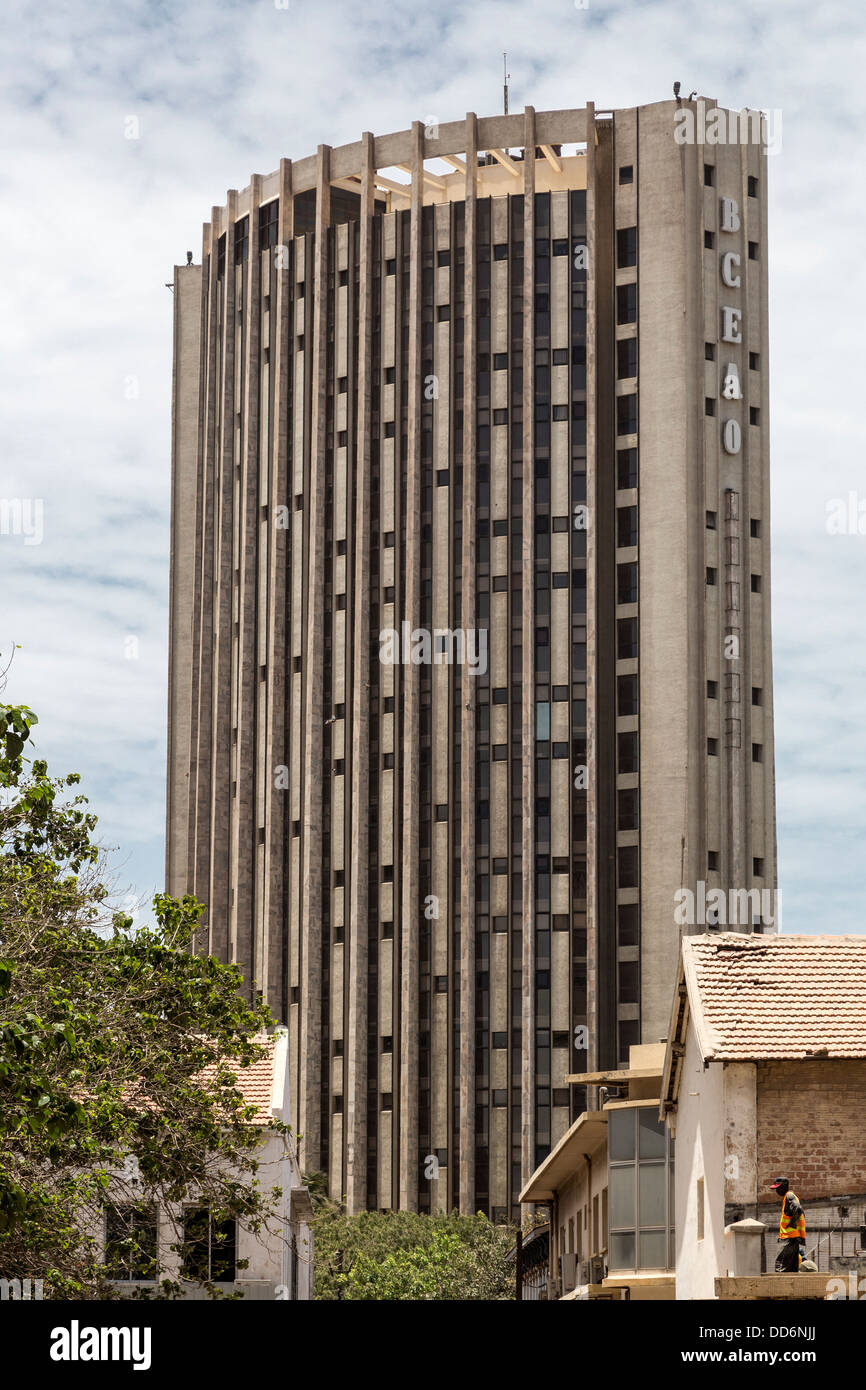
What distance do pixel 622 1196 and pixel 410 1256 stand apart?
27449 millimetres

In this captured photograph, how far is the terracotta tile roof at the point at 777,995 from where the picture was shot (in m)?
28.5

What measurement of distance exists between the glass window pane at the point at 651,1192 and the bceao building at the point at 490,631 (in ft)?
139

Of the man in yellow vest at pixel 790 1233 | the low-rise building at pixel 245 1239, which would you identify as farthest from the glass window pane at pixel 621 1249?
the man in yellow vest at pixel 790 1233

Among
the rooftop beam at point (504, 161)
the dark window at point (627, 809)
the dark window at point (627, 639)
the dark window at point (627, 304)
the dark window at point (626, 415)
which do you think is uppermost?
the rooftop beam at point (504, 161)

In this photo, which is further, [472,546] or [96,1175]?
[472,546]

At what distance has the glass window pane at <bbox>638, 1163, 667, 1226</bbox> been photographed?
37.9 metres

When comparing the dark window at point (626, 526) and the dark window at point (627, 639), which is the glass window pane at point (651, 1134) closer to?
the dark window at point (627, 639)

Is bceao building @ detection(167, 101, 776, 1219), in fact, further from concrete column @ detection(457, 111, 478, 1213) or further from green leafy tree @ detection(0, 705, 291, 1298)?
green leafy tree @ detection(0, 705, 291, 1298)

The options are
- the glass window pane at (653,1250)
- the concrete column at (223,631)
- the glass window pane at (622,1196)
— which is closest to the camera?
the glass window pane at (653,1250)

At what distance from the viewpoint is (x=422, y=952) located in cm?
8456

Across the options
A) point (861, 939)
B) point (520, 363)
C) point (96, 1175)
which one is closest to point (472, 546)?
point (520, 363)

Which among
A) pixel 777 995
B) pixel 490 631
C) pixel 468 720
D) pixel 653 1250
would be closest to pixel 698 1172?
pixel 777 995

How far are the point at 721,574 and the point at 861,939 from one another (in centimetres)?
5585

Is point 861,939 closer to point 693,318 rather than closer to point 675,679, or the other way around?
point 675,679
